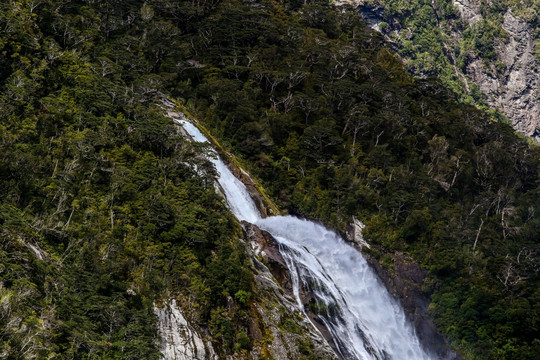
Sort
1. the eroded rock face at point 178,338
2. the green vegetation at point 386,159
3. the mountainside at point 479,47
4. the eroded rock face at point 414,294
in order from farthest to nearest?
the mountainside at point 479,47, the green vegetation at point 386,159, the eroded rock face at point 414,294, the eroded rock face at point 178,338

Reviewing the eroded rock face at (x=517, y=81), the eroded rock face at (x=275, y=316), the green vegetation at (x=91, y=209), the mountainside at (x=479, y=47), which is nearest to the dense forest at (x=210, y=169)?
the green vegetation at (x=91, y=209)

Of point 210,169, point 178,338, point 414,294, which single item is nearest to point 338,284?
point 414,294

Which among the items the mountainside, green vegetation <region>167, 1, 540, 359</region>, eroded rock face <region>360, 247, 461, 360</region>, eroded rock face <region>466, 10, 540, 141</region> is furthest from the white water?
eroded rock face <region>466, 10, 540, 141</region>

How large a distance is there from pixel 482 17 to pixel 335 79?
9310 centimetres

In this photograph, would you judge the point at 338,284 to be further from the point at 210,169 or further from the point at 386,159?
the point at 386,159

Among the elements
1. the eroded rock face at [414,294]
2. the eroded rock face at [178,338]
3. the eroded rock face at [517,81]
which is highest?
the eroded rock face at [178,338]

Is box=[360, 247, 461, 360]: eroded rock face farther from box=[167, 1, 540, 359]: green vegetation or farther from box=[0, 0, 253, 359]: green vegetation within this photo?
box=[0, 0, 253, 359]: green vegetation

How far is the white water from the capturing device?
2691 centimetres

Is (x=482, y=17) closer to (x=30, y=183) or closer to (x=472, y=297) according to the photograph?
(x=472, y=297)

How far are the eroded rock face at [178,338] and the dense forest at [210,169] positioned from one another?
703mm

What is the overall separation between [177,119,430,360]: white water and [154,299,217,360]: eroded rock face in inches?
280

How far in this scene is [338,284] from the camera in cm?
3159

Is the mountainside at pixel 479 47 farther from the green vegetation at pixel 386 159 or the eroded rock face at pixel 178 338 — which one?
the eroded rock face at pixel 178 338

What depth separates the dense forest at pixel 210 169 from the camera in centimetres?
A: 1947
